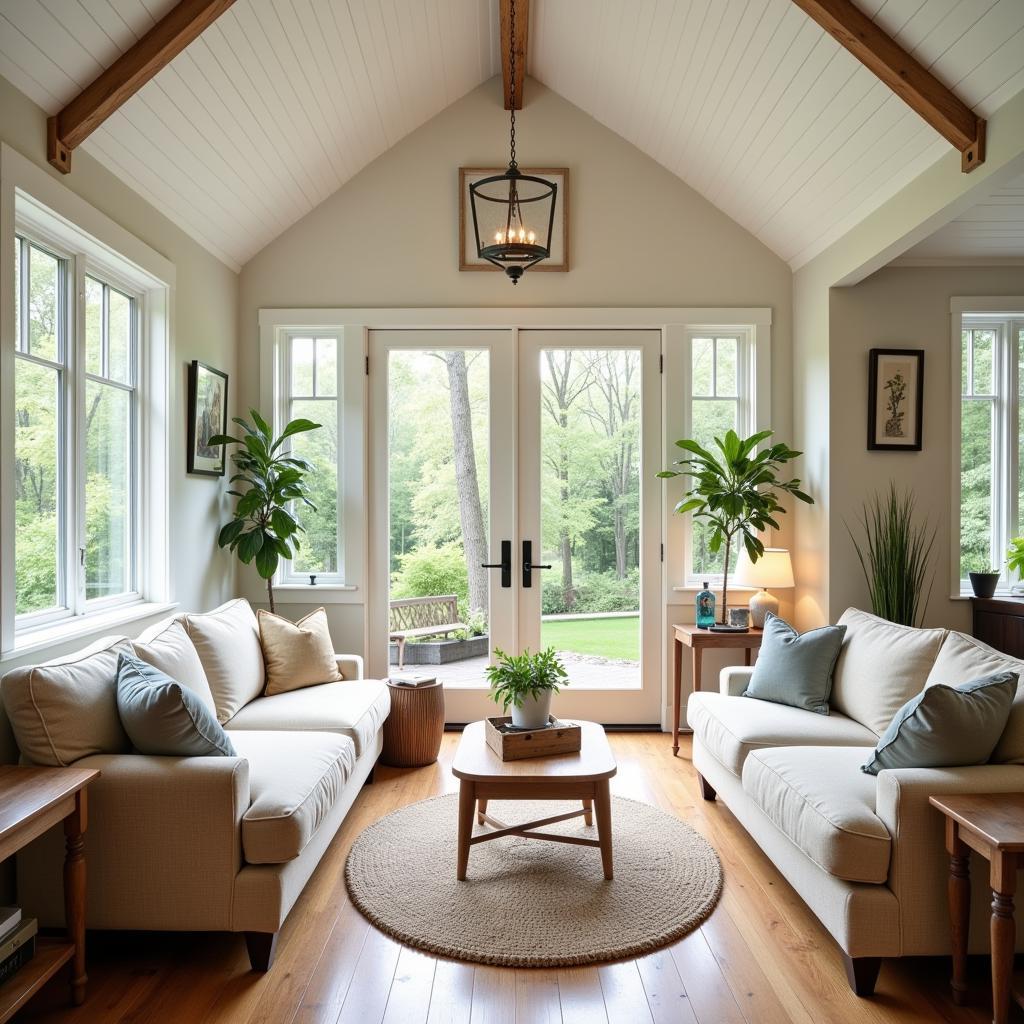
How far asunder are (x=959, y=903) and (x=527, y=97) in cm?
455

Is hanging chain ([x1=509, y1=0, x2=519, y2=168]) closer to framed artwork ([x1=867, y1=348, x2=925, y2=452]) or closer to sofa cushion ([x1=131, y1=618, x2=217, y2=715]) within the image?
framed artwork ([x1=867, y1=348, x2=925, y2=452])

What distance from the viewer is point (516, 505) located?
16.6 ft

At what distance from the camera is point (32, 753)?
2529 mm

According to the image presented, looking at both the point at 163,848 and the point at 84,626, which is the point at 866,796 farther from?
the point at 84,626

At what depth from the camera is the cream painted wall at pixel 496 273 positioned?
196 inches

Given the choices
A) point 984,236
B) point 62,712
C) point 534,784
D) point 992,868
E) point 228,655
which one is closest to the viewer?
point 992,868

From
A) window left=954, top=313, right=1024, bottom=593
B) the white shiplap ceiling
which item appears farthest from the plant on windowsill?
window left=954, top=313, right=1024, bottom=593

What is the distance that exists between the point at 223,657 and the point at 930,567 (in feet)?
11.8

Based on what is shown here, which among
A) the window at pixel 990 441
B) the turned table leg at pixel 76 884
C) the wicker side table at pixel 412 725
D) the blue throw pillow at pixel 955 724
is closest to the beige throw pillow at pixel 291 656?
the wicker side table at pixel 412 725

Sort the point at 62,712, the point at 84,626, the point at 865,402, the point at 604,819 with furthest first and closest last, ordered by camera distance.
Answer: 1. the point at 865,402
2. the point at 84,626
3. the point at 604,819
4. the point at 62,712

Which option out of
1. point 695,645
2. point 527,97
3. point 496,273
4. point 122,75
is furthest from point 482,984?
point 527,97

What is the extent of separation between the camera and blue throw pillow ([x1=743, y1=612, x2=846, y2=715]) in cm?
361

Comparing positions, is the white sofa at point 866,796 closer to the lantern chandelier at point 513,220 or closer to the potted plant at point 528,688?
the potted plant at point 528,688

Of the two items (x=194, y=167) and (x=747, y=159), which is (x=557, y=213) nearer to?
(x=747, y=159)
